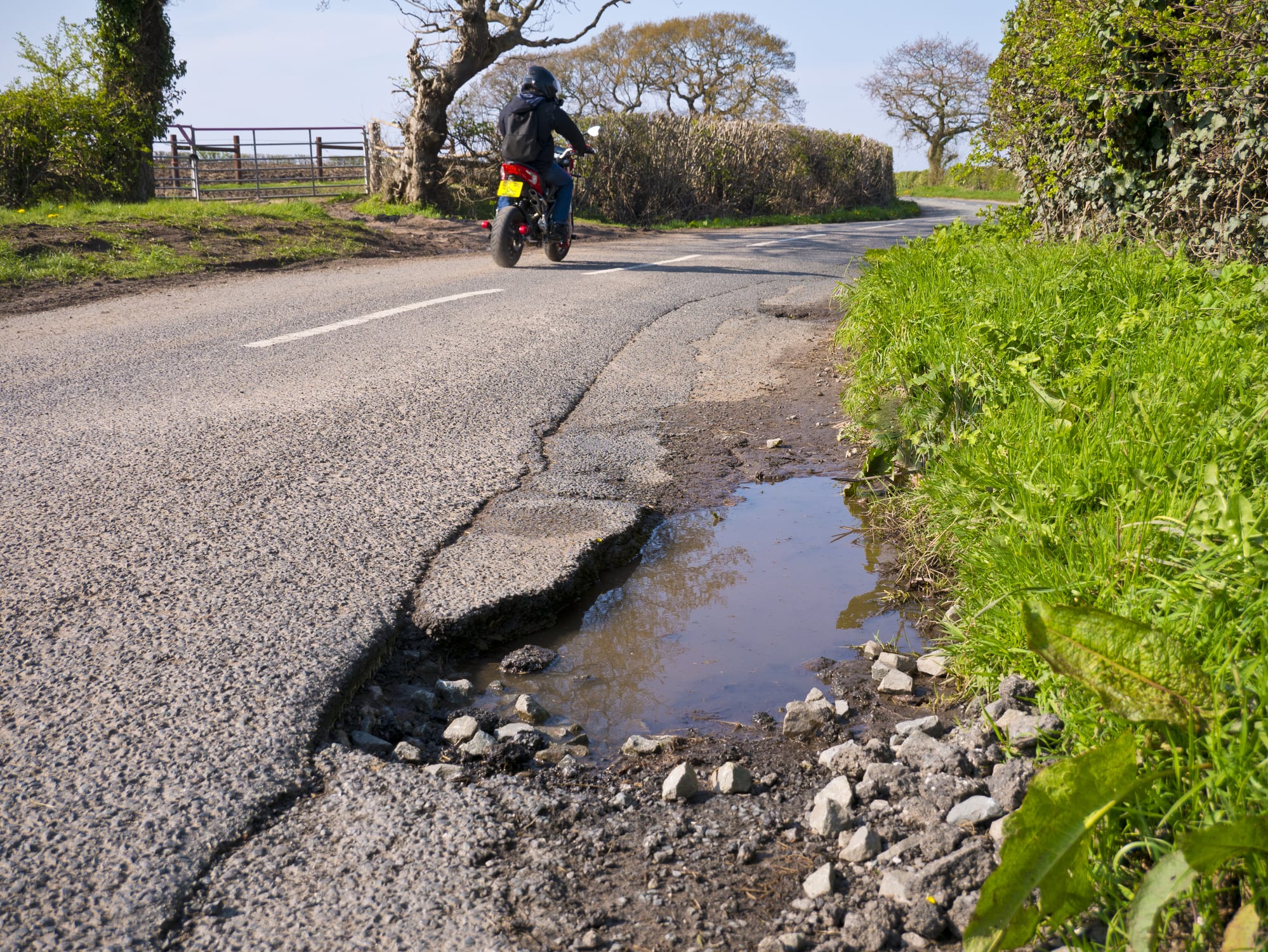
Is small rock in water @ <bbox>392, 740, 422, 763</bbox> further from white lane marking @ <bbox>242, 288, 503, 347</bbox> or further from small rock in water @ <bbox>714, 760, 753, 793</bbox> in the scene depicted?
white lane marking @ <bbox>242, 288, 503, 347</bbox>

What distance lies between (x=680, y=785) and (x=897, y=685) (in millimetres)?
787

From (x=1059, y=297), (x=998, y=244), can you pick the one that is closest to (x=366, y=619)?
(x=1059, y=297)

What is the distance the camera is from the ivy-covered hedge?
5.10 m

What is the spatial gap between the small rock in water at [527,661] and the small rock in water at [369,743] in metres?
0.52

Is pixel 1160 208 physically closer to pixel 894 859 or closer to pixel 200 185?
pixel 894 859

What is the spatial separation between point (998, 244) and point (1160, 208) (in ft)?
3.46

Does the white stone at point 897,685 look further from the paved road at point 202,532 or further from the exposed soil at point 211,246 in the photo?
the exposed soil at point 211,246

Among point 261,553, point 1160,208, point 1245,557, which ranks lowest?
point 261,553

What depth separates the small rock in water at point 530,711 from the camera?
2.34m

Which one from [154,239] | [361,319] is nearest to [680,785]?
[361,319]

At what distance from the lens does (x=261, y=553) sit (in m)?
2.87

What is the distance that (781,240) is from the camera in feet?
50.3

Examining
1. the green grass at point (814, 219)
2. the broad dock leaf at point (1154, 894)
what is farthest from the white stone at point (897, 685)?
the green grass at point (814, 219)

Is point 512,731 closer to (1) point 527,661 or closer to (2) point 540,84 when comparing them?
(1) point 527,661
